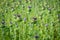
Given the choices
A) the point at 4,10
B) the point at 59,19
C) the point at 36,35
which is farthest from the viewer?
the point at 4,10

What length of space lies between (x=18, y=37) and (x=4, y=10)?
0.71 metres

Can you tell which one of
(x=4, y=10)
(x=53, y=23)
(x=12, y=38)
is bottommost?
(x=12, y=38)

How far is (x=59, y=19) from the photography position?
3350 millimetres

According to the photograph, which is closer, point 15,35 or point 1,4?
point 15,35

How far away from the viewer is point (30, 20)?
3.36 m

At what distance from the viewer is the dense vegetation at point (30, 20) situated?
320 cm

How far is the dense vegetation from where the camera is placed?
10.5ft

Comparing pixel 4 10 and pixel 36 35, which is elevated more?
pixel 4 10

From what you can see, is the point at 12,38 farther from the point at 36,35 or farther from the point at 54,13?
the point at 54,13

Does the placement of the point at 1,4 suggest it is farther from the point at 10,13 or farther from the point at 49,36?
the point at 49,36

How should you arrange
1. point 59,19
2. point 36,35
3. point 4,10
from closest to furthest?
point 36,35 < point 59,19 < point 4,10

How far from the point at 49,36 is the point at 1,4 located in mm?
1294

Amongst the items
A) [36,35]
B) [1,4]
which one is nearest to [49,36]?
[36,35]

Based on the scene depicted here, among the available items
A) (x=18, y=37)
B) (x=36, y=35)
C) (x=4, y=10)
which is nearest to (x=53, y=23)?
(x=36, y=35)
